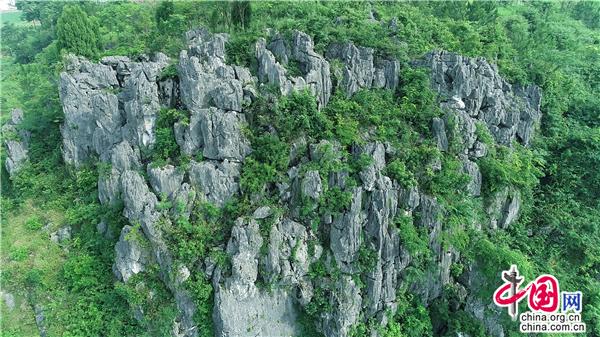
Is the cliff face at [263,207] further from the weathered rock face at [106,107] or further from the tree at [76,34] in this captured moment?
the tree at [76,34]

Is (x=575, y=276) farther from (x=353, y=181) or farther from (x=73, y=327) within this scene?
(x=73, y=327)

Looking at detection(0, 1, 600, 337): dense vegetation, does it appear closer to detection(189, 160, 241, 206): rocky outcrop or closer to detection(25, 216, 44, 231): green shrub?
detection(25, 216, 44, 231): green shrub

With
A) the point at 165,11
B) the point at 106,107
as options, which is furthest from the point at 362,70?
the point at 165,11

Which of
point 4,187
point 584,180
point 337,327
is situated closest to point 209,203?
point 337,327

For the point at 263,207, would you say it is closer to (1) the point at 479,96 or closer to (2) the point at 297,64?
(2) the point at 297,64

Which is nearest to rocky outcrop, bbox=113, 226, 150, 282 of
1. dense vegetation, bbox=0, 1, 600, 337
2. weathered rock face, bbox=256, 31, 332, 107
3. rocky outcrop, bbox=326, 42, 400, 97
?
dense vegetation, bbox=0, 1, 600, 337
